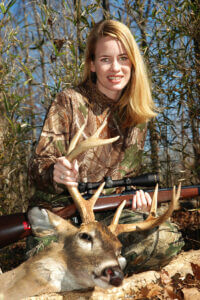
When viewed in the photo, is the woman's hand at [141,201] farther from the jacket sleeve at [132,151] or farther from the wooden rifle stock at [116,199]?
the jacket sleeve at [132,151]

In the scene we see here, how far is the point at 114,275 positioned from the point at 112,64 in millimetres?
2212

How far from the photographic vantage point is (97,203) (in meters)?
2.69

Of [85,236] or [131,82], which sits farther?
[131,82]

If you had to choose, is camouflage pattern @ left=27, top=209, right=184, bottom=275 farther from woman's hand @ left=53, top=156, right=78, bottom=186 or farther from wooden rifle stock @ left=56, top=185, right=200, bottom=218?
woman's hand @ left=53, top=156, right=78, bottom=186

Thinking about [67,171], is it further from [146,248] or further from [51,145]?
[146,248]

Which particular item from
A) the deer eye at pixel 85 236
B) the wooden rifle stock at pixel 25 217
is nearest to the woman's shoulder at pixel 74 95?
the wooden rifle stock at pixel 25 217

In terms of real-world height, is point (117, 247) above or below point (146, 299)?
above

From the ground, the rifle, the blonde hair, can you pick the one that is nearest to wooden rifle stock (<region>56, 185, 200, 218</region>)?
the rifle

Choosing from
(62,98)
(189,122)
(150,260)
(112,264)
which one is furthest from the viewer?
(189,122)

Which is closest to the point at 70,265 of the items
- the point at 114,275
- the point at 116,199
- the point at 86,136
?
the point at 114,275

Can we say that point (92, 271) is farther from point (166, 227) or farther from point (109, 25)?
point (109, 25)

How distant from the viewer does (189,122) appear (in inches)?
174

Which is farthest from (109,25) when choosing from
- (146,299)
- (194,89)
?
(146,299)

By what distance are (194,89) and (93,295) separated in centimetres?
294
